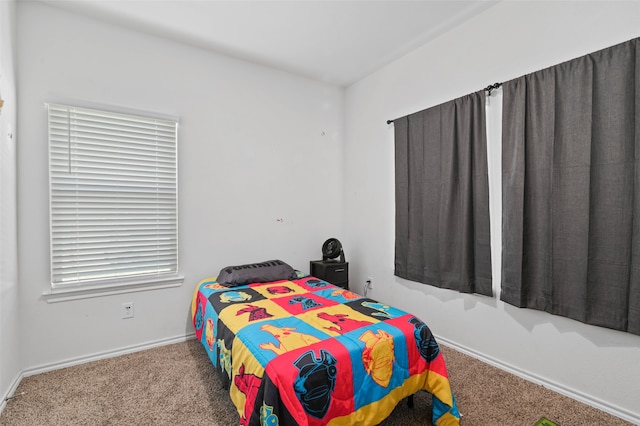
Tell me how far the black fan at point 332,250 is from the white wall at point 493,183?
1.20 ft

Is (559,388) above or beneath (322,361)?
beneath

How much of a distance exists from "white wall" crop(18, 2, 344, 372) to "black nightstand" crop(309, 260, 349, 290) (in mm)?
259

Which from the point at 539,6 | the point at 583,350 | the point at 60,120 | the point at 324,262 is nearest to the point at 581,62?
the point at 539,6

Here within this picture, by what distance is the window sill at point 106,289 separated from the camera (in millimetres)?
2277

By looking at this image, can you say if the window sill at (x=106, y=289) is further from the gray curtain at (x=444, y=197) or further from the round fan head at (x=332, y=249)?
the gray curtain at (x=444, y=197)

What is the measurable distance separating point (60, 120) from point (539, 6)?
356cm

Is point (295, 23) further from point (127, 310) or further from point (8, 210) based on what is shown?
point (127, 310)

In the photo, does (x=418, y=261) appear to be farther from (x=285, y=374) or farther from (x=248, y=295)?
(x=285, y=374)

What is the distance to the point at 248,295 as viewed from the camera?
236cm

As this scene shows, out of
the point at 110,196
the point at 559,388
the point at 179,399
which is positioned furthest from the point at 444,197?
the point at 110,196

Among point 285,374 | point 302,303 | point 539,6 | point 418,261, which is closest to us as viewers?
point 285,374

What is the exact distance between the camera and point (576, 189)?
187 centimetres

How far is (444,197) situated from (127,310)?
114 inches

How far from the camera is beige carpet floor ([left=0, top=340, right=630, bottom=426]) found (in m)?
1.73
